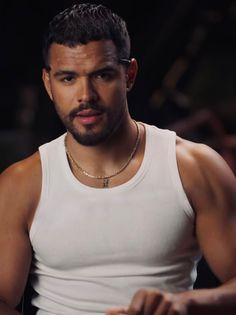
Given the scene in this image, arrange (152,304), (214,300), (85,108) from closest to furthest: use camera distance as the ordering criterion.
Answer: (152,304) → (214,300) → (85,108)

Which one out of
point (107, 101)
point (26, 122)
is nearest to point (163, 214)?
point (107, 101)

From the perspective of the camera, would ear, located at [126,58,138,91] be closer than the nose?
No

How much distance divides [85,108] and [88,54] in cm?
18

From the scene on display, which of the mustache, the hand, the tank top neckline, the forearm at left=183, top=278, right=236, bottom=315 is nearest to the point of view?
the hand

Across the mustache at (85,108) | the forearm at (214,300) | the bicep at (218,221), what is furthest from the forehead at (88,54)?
the forearm at (214,300)

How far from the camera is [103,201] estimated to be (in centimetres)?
274

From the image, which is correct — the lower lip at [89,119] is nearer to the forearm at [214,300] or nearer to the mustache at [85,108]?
the mustache at [85,108]

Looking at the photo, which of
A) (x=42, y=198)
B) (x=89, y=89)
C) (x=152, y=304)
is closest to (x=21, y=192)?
(x=42, y=198)

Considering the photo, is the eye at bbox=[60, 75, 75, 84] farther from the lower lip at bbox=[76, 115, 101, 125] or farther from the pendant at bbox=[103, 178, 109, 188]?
the pendant at bbox=[103, 178, 109, 188]

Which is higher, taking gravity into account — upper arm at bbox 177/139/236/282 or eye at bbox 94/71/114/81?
eye at bbox 94/71/114/81

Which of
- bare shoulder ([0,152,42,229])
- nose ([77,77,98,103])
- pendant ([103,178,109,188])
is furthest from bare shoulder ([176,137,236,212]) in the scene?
bare shoulder ([0,152,42,229])

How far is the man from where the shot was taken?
105 inches

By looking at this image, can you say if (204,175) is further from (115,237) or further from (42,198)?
(42,198)

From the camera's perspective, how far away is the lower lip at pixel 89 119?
8.68 feet
